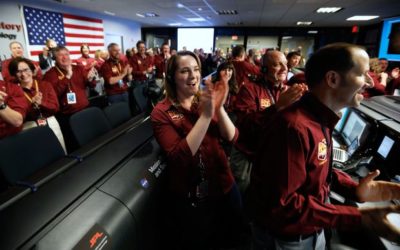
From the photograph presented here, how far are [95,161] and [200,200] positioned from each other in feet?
→ 2.16

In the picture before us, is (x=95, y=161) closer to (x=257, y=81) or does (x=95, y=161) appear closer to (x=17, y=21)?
(x=257, y=81)

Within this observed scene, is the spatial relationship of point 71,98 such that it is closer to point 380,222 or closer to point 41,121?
point 41,121

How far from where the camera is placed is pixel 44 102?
8.45ft

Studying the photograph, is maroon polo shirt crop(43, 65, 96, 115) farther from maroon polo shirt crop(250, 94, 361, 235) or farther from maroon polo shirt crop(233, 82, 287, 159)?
maroon polo shirt crop(250, 94, 361, 235)

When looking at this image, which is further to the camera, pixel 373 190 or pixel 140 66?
pixel 140 66

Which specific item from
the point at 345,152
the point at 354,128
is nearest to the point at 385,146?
the point at 345,152

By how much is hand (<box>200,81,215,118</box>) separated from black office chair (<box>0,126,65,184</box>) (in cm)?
121

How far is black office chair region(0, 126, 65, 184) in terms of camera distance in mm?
1412

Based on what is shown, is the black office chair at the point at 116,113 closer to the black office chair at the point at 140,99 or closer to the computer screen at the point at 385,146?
the black office chair at the point at 140,99

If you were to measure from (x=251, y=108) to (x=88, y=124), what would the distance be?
140 cm

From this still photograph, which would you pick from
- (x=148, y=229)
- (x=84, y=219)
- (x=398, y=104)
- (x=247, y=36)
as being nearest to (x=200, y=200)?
(x=148, y=229)

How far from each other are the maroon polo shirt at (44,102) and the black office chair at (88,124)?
0.83 metres

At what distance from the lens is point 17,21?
616 cm

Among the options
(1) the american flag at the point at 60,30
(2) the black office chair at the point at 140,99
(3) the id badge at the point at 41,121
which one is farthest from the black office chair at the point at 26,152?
(1) the american flag at the point at 60,30
